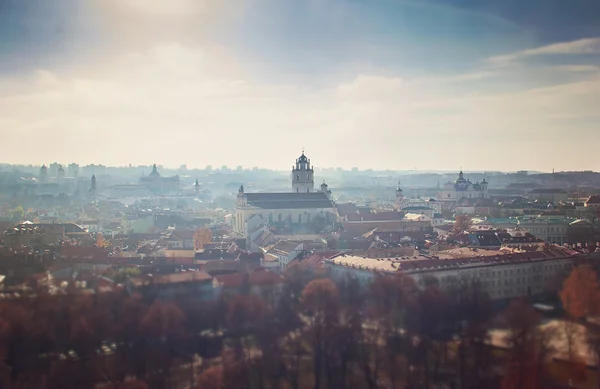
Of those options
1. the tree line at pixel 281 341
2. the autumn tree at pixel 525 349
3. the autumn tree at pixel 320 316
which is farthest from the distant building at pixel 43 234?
the autumn tree at pixel 525 349

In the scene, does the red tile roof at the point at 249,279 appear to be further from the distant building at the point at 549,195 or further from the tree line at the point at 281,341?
the distant building at the point at 549,195

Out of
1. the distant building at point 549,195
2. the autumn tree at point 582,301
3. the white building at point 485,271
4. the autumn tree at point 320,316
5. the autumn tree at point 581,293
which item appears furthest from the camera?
the distant building at point 549,195

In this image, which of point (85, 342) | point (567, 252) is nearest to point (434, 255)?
point (567, 252)

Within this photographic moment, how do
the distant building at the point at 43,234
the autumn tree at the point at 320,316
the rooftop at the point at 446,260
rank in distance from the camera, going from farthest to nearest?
the distant building at the point at 43,234 → the rooftop at the point at 446,260 → the autumn tree at the point at 320,316

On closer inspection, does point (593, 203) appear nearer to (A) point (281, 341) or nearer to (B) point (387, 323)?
(B) point (387, 323)

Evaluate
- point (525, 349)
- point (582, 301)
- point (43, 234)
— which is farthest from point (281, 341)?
point (43, 234)

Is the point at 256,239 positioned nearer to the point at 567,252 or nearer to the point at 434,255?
the point at 434,255
